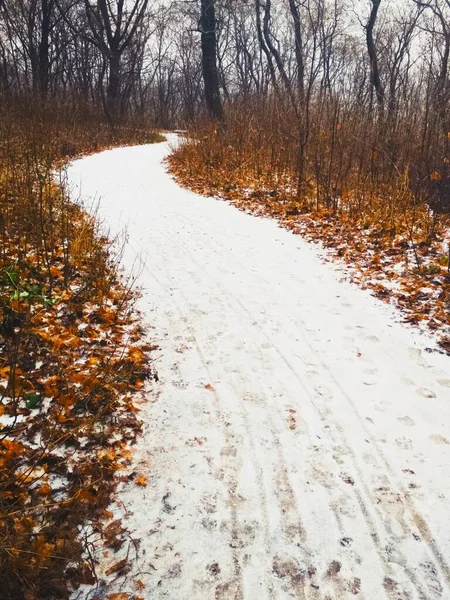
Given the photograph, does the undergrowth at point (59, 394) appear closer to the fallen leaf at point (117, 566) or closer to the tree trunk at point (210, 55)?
the fallen leaf at point (117, 566)

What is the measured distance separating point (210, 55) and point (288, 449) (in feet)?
46.4

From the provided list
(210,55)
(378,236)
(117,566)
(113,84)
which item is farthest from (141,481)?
(113,84)

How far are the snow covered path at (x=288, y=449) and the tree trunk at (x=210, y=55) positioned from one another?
Result: 1065 centimetres

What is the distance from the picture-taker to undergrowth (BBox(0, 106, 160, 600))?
1.77m

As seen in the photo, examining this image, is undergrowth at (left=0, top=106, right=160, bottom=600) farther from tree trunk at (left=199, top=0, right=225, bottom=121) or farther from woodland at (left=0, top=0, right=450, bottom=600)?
tree trunk at (left=199, top=0, right=225, bottom=121)

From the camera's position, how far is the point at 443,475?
7.34 feet

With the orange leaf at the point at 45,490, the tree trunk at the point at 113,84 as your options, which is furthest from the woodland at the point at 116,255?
the tree trunk at the point at 113,84

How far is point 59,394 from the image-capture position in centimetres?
274

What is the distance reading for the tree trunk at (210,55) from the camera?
514 inches

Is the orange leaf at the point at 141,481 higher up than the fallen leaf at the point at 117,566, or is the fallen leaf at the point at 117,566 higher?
the orange leaf at the point at 141,481

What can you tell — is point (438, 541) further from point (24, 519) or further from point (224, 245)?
point (224, 245)

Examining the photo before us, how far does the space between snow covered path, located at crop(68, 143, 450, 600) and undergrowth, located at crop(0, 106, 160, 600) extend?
8.7 inches

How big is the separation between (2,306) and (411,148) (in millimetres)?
6461

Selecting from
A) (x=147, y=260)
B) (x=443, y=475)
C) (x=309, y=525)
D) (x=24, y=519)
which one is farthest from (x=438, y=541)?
(x=147, y=260)
